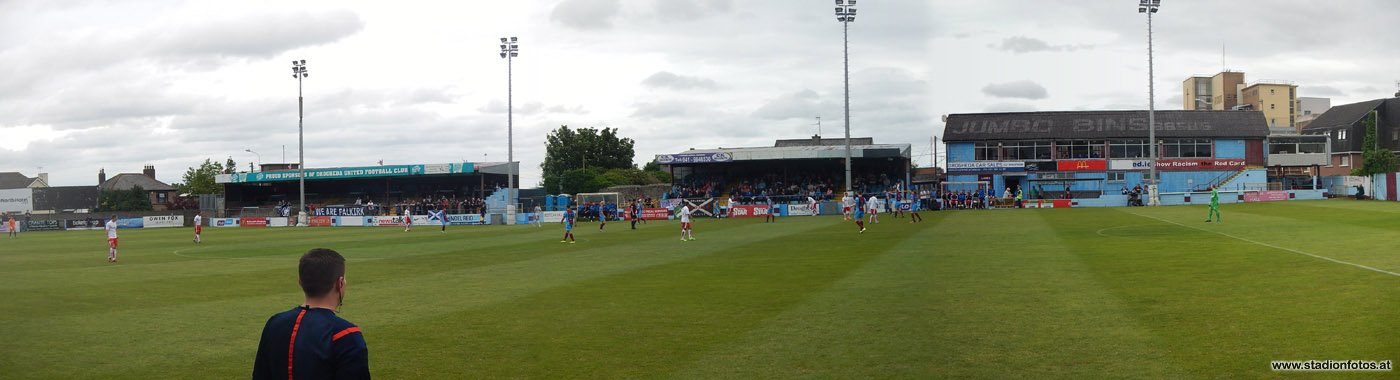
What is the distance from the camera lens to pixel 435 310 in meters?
15.7

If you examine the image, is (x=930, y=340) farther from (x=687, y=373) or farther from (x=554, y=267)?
(x=554, y=267)

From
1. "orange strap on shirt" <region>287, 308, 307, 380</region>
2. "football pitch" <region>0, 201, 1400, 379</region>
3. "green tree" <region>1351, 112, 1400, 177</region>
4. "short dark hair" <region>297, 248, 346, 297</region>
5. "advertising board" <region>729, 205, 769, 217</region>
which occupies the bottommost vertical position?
"football pitch" <region>0, 201, 1400, 379</region>

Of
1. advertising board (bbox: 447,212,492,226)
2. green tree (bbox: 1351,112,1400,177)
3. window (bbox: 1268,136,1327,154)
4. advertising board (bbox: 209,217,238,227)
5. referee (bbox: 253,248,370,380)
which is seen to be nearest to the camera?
referee (bbox: 253,248,370,380)

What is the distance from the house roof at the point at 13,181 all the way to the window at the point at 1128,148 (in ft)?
447

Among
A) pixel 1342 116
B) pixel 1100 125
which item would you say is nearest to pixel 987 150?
pixel 1100 125

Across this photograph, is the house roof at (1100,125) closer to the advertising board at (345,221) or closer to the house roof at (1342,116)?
the house roof at (1342,116)

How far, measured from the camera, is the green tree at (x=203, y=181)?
113938 millimetres

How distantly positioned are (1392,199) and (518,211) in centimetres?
5724

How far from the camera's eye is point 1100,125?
269 feet

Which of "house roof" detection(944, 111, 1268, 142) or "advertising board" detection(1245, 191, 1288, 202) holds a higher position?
"house roof" detection(944, 111, 1268, 142)

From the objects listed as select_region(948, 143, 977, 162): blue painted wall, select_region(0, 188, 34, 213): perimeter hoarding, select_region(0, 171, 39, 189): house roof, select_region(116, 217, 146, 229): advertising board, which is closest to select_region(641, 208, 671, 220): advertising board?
select_region(948, 143, 977, 162): blue painted wall

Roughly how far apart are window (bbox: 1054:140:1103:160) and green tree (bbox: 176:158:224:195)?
310 ft

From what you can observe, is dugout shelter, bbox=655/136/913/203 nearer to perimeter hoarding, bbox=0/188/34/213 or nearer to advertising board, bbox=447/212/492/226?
advertising board, bbox=447/212/492/226

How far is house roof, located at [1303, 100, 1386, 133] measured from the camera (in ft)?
323
